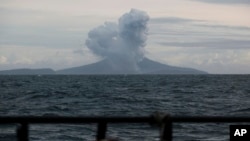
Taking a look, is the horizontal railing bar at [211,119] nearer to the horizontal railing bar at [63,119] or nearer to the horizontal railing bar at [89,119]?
the horizontal railing bar at [89,119]

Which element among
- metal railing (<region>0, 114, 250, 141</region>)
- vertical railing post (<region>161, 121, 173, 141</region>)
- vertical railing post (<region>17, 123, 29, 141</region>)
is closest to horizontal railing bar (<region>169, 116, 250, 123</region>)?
metal railing (<region>0, 114, 250, 141</region>)

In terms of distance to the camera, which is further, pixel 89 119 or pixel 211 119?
pixel 211 119

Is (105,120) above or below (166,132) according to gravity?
above

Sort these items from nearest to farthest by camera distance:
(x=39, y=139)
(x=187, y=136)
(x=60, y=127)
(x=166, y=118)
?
1. (x=166, y=118)
2. (x=39, y=139)
3. (x=187, y=136)
4. (x=60, y=127)

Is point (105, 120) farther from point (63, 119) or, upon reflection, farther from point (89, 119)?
point (63, 119)

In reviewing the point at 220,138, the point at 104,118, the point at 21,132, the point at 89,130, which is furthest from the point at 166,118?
the point at 89,130

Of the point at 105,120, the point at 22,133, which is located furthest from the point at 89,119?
the point at 22,133

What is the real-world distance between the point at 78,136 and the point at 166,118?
1847cm

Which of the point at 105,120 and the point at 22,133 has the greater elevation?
the point at 105,120

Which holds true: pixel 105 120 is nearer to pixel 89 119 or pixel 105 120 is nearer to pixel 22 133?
pixel 89 119

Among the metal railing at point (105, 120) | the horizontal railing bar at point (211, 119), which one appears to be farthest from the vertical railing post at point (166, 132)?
the horizontal railing bar at point (211, 119)

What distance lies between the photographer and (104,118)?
193 inches

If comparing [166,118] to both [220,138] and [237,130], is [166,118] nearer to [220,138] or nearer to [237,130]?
[237,130]

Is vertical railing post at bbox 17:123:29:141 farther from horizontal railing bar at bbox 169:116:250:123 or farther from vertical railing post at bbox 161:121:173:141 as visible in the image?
horizontal railing bar at bbox 169:116:250:123
